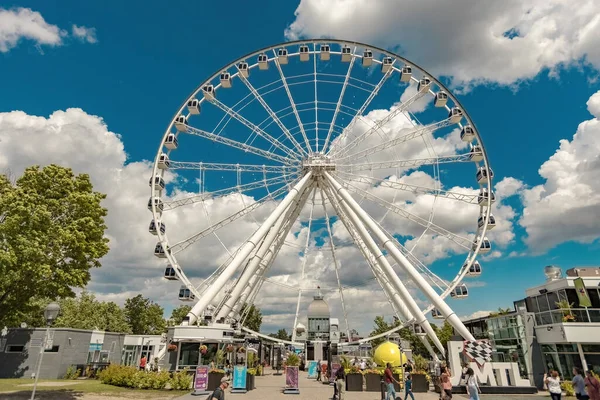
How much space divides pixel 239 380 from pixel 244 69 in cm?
2523

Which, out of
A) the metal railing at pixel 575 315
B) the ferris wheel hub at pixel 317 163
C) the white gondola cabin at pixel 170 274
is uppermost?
the ferris wheel hub at pixel 317 163

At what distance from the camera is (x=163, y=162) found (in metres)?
32.3

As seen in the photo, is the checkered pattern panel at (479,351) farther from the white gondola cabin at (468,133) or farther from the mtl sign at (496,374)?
the white gondola cabin at (468,133)

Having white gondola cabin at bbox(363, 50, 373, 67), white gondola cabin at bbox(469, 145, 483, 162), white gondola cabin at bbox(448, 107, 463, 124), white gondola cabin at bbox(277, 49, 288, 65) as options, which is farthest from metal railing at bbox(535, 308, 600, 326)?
white gondola cabin at bbox(277, 49, 288, 65)

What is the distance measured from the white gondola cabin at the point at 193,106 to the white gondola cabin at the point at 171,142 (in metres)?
2.61

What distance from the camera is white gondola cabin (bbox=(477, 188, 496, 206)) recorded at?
31375 millimetres

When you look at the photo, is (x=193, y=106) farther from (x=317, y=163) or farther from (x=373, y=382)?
(x=373, y=382)

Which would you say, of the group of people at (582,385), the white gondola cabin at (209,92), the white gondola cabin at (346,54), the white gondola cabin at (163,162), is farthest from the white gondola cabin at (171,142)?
the group of people at (582,385)

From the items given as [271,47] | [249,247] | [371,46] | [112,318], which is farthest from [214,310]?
[112,318]

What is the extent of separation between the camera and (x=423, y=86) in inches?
1300

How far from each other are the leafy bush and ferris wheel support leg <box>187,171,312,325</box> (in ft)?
11.1

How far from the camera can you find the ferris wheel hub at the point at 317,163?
32.2 meters

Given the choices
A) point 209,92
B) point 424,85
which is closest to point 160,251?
point 209,92

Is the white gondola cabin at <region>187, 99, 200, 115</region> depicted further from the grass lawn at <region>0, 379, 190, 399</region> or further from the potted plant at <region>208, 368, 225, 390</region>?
the grass lawn at <region>0, 379, 190, 399</region>
